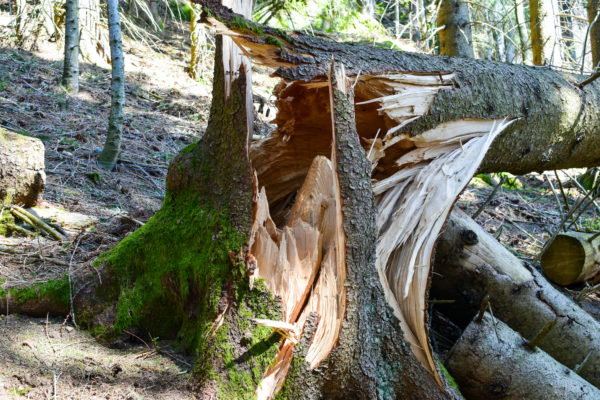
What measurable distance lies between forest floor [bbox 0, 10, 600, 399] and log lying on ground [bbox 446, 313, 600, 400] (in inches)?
59.7

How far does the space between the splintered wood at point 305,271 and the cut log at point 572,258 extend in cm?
260

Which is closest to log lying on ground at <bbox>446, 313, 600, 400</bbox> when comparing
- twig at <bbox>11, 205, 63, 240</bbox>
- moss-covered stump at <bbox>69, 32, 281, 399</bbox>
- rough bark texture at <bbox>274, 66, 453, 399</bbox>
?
rough bark texture at <bbox>274, 66, 453, 399</bbox>

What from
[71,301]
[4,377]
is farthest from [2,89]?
[4,377]

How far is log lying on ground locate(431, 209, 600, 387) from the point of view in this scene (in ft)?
10.7

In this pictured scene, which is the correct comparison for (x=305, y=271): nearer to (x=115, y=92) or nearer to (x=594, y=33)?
(x=115, y=92)

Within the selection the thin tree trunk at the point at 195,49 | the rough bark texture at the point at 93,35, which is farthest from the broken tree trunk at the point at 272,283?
the rough bark texture at the point at 93,35

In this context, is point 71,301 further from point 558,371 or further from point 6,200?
point 558,371

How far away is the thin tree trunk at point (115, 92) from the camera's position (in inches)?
196

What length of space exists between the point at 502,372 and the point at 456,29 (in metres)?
5.11

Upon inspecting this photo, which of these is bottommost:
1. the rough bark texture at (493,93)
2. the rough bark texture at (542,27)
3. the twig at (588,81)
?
the rough bark texture at (493,93)

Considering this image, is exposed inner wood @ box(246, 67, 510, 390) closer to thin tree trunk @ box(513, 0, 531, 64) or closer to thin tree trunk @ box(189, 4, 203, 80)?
thin tree trunk @ box(513, 0, 531, 64)

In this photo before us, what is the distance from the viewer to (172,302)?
2.75 meters

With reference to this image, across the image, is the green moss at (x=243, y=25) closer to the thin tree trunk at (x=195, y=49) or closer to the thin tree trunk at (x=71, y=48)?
the thin tree trunk at (x=71, y=48)

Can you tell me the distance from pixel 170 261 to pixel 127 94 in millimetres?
7259
